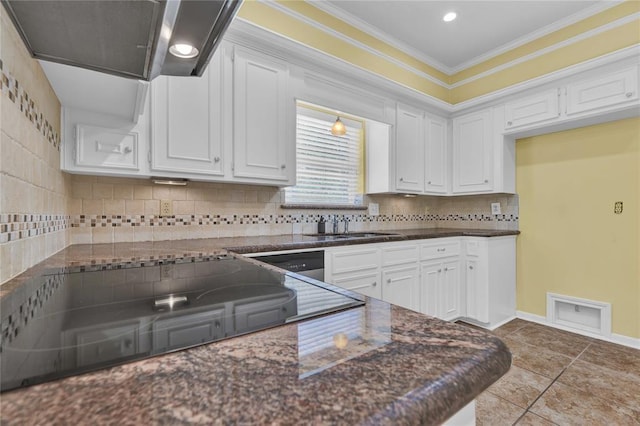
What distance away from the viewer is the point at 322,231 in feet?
9.03

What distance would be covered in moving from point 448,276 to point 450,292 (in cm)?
16

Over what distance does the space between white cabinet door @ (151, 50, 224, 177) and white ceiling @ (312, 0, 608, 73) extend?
1339 millimetres

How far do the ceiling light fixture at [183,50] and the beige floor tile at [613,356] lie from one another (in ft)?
10.1

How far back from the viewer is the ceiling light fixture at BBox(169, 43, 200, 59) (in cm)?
94

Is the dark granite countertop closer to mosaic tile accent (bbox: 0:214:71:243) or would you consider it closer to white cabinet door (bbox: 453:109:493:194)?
mosaic tile accent (bbox: 0:214:71:243)

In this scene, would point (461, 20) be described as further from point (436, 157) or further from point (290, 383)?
point (290, 383)

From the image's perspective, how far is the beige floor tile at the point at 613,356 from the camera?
214 cm

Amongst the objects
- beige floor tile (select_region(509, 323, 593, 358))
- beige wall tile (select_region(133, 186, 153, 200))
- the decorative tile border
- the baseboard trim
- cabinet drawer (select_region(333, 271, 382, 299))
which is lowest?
beige floor tile (select_region(509, 323, 593, 358))

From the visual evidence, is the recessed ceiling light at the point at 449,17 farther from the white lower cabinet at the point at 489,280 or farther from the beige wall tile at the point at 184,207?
the beige wall tile at the point at 184,207

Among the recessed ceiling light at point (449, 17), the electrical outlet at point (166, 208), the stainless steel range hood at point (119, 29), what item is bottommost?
the electrical outlet at point (166, 208)

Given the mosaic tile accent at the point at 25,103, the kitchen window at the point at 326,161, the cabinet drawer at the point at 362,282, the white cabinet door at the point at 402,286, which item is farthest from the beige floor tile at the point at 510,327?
the mosaic tile accent at the point at 25,103

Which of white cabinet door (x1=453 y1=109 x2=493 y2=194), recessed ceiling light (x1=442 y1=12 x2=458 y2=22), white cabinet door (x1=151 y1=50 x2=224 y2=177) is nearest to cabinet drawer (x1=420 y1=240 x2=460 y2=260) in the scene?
white cabinet door (x1=453 y1=109 x2=493 y2=194)

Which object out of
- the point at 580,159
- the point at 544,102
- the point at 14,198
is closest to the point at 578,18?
the point at 544,102

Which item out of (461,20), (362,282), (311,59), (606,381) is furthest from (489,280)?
(311,59)
